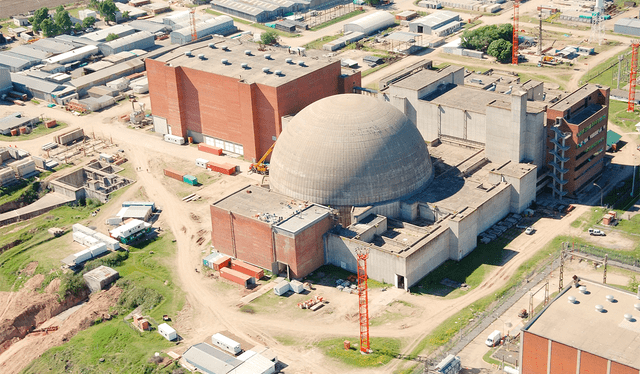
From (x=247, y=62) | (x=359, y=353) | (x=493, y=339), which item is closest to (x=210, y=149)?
→ (x=247, y=62)

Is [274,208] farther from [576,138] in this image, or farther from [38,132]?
[38,132]

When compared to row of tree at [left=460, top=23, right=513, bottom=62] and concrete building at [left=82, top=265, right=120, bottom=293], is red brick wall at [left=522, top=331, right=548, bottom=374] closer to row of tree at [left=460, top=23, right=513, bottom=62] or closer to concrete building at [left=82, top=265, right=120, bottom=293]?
concrete building at [left=82, top=265, right=120, bottom=293]

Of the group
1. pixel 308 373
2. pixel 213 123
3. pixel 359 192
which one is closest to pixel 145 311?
pixel 308 373

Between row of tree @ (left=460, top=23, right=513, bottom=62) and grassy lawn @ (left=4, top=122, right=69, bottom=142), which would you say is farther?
row of tree @ (left=460, top=23, right=513, bottom=62)

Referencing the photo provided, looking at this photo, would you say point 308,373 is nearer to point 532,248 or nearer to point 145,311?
point 145,311

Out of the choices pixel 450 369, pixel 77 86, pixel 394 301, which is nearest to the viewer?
pixel 450 369

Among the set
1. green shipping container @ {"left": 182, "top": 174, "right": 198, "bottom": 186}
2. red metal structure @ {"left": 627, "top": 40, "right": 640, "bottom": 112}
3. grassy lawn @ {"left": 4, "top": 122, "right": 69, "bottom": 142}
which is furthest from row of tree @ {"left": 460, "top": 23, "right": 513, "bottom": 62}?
grassy lawn @ {"left": 4, "top": 122, "right": 69, "bottom": 142}
